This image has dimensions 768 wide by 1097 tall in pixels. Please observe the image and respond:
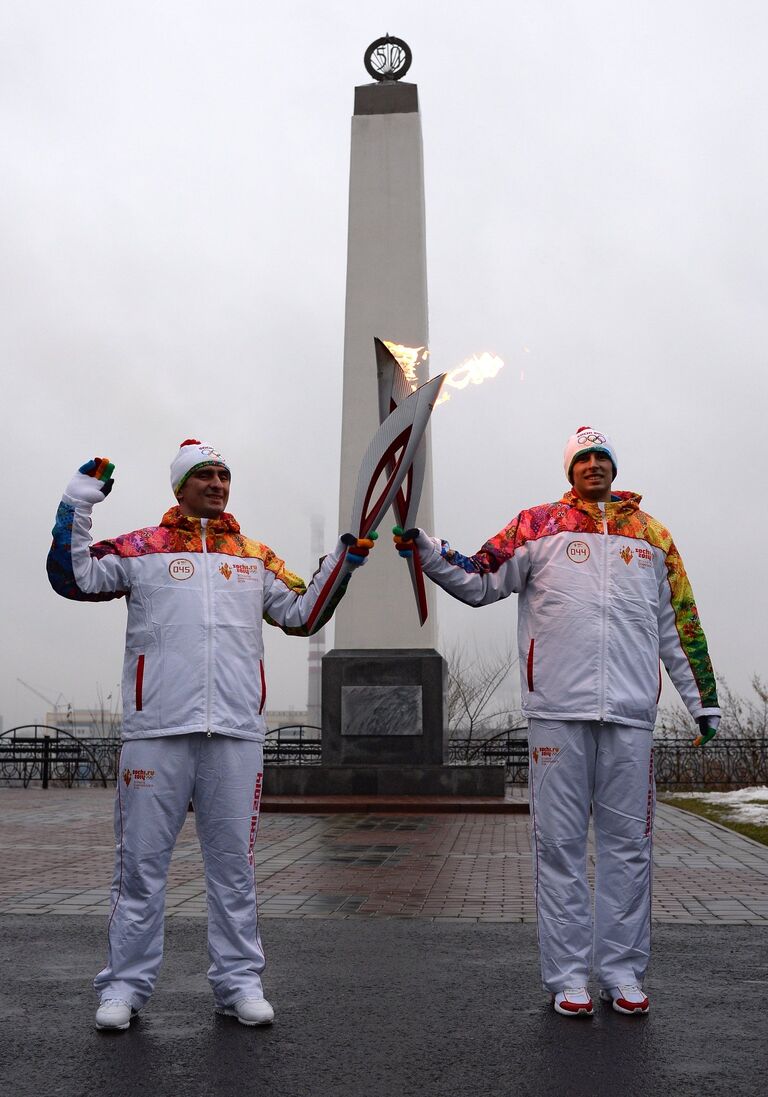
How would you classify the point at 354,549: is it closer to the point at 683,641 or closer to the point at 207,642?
the point at 207,642

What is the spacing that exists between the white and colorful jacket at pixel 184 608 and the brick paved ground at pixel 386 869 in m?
2.35

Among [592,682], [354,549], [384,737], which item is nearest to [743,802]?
[384,737]

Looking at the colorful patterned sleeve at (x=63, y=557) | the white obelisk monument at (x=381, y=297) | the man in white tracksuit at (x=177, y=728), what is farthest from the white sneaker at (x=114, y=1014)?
the white obelisk monument at (x=381, y=297)

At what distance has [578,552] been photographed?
4328 millimetres

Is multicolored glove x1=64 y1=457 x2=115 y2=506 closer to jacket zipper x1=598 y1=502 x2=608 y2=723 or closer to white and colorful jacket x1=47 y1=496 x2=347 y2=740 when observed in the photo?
white and colorful jacket x1=47 y1=496 x2=347 y2=740

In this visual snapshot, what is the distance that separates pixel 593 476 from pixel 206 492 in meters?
1.49

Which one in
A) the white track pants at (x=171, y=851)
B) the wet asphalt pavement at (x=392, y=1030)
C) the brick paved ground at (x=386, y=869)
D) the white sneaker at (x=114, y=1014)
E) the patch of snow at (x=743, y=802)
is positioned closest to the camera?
the wet asphalt pavement at (x=392, y=1030)

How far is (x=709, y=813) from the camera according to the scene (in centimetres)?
1280

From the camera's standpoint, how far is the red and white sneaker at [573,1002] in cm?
387

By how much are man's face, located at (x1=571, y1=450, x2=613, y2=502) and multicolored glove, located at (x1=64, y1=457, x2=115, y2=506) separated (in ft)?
5.87

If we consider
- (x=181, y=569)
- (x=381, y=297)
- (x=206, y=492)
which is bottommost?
(x=181, y=569)

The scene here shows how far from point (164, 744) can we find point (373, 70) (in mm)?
14723

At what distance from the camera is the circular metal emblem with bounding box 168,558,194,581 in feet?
13.5

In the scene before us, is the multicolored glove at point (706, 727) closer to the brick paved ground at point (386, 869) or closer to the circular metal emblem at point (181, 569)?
the brick paved ground at point (386, 869)
